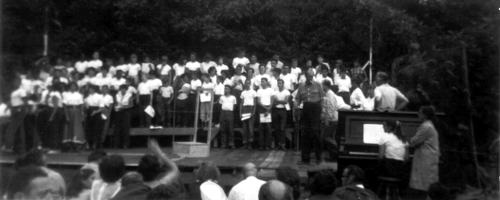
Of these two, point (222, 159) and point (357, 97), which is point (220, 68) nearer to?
point (222, 159)

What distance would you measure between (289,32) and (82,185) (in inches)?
142

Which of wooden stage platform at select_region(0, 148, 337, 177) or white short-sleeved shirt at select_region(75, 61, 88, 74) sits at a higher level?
white short-sleeved shirt at select_region(75, 61, 88, 74)

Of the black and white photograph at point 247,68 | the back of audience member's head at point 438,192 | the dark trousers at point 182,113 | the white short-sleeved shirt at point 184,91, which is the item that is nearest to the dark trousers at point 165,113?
the black and white photograph at point 247,68

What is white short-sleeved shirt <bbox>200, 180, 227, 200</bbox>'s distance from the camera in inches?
241

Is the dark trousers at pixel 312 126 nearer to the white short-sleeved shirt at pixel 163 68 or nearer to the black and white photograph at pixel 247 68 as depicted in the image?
the black and white photograph at pixel 247 68

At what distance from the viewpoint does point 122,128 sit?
8.22m

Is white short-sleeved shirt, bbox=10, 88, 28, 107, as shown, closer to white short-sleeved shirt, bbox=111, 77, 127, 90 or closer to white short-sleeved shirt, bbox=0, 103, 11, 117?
white short-sleeved shirt, bbox=0, 103, 11, 117

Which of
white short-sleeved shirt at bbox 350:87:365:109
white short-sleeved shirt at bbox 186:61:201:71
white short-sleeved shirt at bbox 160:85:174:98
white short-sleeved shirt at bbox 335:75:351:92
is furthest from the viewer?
white short-sleeved shirt at bbox 335:75:351:92

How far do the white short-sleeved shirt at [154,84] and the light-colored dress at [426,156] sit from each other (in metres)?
3.19

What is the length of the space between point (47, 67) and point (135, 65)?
1070 millimetres

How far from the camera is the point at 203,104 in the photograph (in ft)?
34.5

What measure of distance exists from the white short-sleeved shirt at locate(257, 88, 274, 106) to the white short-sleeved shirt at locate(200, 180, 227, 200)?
5.43m

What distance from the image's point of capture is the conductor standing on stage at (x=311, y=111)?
10.1 m

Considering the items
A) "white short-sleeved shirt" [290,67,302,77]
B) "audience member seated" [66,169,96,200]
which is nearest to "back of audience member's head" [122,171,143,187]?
"audience member seated" [66,169,96,200]
